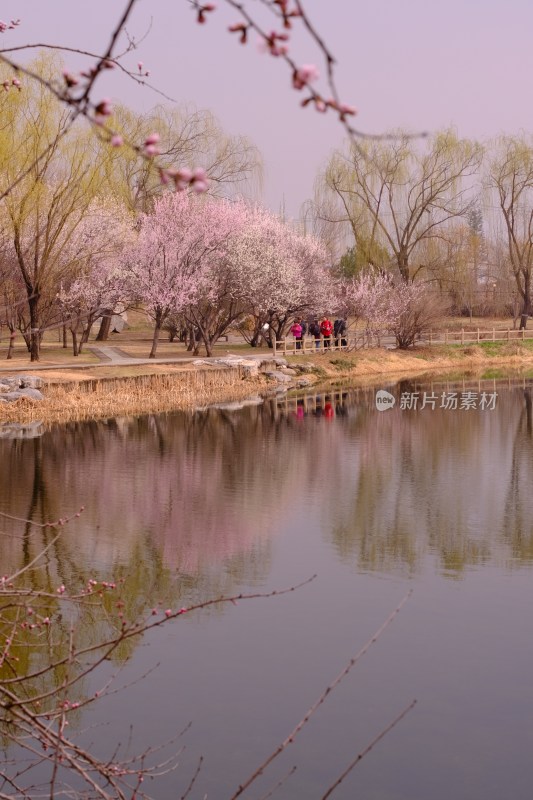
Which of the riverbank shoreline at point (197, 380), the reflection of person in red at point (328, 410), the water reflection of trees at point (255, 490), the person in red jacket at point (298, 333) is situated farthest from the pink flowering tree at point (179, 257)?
the water reflection of trees at point (255, 490)

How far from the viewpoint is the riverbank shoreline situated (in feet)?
93.4

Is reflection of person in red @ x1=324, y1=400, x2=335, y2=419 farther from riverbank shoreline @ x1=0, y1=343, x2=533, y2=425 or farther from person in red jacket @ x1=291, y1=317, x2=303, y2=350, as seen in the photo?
person in red jacket @ x1=291, y1=317, x2=303, y2=350

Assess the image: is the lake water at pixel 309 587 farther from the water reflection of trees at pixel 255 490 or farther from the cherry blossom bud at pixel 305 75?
the cherry blossom bud at pixel 305 75

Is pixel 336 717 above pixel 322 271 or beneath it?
beneath

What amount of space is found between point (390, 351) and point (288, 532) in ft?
101

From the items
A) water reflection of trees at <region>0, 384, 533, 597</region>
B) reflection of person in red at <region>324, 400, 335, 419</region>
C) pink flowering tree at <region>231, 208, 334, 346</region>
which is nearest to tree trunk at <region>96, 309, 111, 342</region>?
pink flowering tree at <region>231, 208, 334, 346</region>

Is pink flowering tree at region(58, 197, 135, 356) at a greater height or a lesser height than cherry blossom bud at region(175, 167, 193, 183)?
greater

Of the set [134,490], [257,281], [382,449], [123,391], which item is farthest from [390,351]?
[134,490]

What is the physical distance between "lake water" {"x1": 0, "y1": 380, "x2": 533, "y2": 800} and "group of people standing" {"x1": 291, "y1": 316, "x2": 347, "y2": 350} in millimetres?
17649

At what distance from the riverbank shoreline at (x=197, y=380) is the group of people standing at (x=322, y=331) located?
1039 millimetres

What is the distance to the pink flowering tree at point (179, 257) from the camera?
3750 centimetres

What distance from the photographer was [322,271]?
45.6 m

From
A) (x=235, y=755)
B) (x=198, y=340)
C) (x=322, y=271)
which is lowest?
(x=235, y=755)

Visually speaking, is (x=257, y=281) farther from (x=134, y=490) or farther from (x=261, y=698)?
(x=261, y=698)
